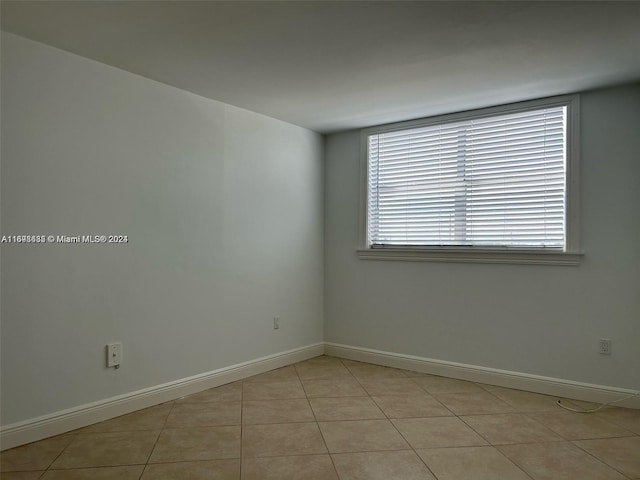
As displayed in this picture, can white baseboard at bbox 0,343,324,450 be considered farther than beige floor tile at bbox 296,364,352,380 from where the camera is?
No

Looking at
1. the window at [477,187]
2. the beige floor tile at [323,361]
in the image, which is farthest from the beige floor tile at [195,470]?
the window at [477,187]

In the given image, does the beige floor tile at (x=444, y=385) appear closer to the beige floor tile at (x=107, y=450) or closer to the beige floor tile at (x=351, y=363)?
the beige floor tile at (x=351, y=363)

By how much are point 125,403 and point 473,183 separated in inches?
123

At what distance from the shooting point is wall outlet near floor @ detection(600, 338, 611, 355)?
3.34 meters

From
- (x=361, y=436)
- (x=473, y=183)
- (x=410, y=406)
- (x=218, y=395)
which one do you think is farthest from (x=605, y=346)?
(x=218, y=395)

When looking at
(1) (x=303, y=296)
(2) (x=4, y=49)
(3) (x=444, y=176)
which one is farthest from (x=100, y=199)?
(3) (x=444, y=176)

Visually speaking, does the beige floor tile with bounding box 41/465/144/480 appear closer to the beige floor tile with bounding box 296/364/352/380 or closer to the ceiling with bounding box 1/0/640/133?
the beige floor tile with bounding box 296/364/352/380

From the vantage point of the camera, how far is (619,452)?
2580mm

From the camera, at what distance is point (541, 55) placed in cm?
279

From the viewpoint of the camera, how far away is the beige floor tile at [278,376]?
12.9 ft

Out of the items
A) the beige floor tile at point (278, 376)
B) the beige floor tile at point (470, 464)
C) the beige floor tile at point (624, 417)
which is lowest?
the beige floor tile at point (278, 376)

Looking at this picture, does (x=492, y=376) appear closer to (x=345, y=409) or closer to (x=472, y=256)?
(x=472, y=256)

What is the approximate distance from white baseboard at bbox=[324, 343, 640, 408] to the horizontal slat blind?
1.02 m

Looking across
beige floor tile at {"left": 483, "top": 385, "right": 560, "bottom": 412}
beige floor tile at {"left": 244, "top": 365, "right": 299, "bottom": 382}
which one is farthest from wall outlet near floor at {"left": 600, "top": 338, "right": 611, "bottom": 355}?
beige floor tile at {"left": 244, "top": 365, "right": 299, "bottom": 382}
